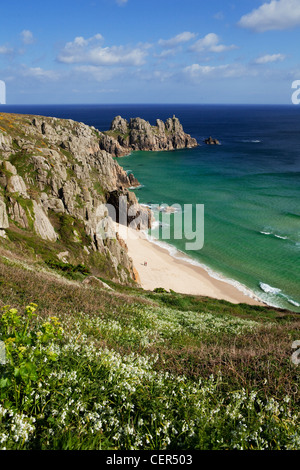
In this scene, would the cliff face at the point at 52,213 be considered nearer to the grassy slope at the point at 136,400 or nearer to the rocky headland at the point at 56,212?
the rocky headland at the point at 56,212

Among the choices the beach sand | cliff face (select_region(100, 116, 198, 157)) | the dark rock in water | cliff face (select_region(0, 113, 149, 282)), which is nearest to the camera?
cliff face (select_region(0, 113, 149, 282))

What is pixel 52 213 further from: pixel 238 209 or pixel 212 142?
pixel 212 142

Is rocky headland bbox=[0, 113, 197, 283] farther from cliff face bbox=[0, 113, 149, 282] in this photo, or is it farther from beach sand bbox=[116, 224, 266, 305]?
beach sand bbox=[116, 224, 266, 305]

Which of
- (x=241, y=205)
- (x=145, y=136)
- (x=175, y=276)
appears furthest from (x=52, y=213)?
(x=145, y=136)

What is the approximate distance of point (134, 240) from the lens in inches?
2239

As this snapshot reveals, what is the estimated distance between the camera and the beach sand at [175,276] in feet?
129

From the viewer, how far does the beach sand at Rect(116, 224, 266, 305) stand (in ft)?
129

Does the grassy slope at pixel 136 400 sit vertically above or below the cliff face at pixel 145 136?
below

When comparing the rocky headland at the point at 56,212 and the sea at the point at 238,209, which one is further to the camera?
the sea at the point at 238,209

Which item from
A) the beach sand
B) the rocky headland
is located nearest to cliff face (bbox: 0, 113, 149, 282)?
the rocky headland

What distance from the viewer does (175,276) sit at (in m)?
43.9

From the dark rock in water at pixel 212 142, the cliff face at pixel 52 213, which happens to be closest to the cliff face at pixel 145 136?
the dark rock in water at pixel 212 142

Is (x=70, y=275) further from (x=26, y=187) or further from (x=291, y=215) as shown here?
(x=291, y=215)

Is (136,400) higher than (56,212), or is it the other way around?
(56,212)
